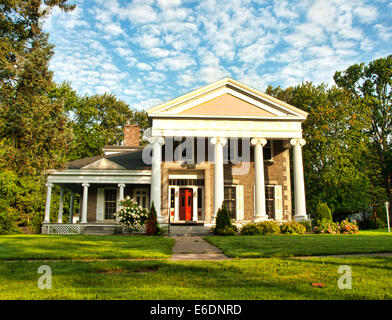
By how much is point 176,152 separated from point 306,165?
638 inches

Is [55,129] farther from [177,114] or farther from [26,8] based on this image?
[177,114]

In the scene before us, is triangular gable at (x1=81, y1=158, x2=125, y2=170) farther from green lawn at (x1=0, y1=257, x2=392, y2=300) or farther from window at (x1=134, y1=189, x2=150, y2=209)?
green lawn at (x1=0, y1=257, x2=392, y2=300)

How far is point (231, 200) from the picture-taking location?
2516 cm

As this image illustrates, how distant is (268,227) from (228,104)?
8.89 m

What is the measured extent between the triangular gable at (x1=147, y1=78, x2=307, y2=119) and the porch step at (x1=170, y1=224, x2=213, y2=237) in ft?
24.6

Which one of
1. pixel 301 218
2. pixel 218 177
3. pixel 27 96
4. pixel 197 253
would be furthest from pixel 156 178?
pixel 197 253

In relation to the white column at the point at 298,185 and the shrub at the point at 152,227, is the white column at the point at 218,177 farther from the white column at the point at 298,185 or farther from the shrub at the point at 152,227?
the white column at the point at 298,185

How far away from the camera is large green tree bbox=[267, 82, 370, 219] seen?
32812mm

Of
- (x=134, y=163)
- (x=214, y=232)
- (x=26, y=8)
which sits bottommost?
(x=214, y=232)

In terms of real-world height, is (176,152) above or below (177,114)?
below

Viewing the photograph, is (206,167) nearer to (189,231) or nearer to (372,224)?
(189,231)

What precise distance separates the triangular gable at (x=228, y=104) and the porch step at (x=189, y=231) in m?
7.50
